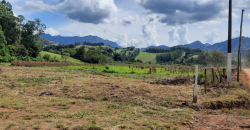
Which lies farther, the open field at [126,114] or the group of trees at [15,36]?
the group of trees at [15,36]

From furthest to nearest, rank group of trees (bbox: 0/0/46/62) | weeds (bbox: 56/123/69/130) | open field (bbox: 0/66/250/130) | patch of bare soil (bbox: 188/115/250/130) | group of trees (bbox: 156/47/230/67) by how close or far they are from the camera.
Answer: group of trees (bbox: 156/47/230/67) < group of trees (bbox: 0/0/46/62) < patch of bare soil (bbox: 188/115/250/130) < open field (bbox: 0/66/250/130) < weeds (bbox: 56/123/69/130)

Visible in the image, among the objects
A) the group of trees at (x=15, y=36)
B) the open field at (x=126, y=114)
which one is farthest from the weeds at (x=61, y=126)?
the group of trees at (x=15, y=36)

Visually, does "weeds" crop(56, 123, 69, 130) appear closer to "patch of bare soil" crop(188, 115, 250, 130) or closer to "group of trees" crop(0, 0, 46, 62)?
"patch of bare soil" crop(188, 115, 250, 130)

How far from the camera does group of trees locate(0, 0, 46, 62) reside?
1976 inches

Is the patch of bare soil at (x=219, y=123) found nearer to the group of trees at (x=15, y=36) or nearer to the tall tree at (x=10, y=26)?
the group of trees at (x=15, y=36)

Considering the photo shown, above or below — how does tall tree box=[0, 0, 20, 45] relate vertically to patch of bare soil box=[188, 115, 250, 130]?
above

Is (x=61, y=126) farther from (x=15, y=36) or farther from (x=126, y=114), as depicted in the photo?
(x=15, y=36)

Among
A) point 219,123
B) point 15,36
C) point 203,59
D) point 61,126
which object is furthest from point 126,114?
point 203,59

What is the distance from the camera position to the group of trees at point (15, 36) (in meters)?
50.2

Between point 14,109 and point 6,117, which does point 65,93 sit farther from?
point 6,117

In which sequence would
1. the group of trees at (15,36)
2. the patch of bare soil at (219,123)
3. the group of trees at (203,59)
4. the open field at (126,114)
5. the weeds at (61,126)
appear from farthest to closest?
1. the group of trees at (203,59)
2. the group of trees at (15,36)
3. the patch of bare soil at (219,123)
4. the open field at (126,114)
5. the weeds at (61,126)

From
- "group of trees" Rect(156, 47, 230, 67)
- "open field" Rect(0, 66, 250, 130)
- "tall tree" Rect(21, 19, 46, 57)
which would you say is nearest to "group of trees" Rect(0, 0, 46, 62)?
"tall tree" Rect(21, 19, 46, 57)

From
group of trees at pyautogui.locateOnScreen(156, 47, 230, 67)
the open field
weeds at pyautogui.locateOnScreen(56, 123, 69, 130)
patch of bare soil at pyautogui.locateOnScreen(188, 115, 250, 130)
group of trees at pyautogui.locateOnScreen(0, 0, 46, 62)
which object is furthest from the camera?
group of trees at pyautogui.locateOnScreen(156, 47, 230, 67)

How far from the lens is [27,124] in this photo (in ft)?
18.8
